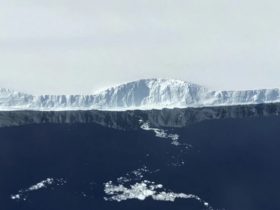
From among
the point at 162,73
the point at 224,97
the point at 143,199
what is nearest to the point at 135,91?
the point at 162,73

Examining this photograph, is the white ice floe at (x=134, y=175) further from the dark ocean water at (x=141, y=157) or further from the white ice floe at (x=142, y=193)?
the white ice floe at (x=142, y=193)

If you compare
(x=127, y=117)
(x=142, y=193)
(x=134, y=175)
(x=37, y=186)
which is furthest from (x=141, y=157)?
(x=37, y=186)

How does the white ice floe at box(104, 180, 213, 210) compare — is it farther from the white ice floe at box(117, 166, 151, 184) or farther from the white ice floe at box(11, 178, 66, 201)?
the white ice floe at box(11, 178, 66, 201)

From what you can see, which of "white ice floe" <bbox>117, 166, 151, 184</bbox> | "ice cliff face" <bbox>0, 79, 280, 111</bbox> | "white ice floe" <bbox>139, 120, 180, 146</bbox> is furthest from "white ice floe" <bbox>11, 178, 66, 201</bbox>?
"white ice floe" <bbox>139, 120, 180, 146</bbox>

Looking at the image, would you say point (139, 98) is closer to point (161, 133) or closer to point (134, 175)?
point (161, 133)

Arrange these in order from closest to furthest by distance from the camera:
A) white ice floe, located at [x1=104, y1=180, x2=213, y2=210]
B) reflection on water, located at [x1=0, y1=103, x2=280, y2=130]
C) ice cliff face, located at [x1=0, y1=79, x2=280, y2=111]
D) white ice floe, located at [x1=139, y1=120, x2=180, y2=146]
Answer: white ice floe, located at [x1=104, y1=180, x2=213, y2=210]
white ice floe, located at [x1=139, y1=120, x2=180, y2=146]
reflection on water, located at [x1=0, y1=103, x2=280, y2=130]
ice cliff face, located at [x1=0, y1=79, x2=280, y2=111]

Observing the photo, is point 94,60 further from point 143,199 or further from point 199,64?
point 143,199
